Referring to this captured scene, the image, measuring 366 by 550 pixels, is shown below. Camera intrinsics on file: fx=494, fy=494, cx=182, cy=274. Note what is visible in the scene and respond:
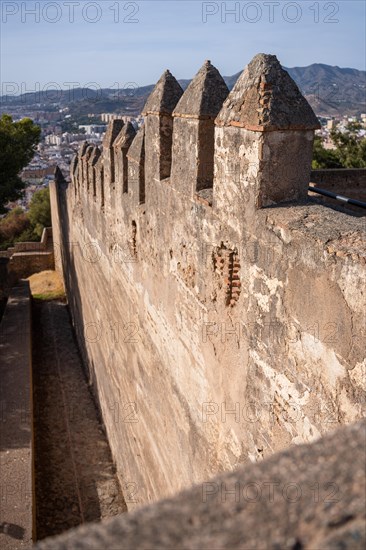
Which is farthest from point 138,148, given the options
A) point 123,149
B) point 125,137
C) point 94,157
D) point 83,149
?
point 83,149

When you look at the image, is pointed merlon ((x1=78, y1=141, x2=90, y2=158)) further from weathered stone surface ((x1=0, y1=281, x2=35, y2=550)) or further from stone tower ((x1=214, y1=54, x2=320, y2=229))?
stone tower ((x1=214, y1=54, x2=320, y2=229))

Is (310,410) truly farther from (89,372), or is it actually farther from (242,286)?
(89,372)

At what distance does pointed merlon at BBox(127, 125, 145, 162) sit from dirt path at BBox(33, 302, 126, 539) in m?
5.13

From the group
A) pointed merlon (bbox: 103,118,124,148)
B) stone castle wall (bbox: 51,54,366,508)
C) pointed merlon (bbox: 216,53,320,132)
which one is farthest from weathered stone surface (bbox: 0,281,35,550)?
pointed merlon (bbox: 216,53,320,132)

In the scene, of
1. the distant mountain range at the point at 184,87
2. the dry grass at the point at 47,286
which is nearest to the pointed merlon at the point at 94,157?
the distant mountain range at the point at 184,87

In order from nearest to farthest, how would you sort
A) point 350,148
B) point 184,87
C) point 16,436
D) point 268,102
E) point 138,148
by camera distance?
point 268,102 → point 138,148 → point 16,436 → point 184,87 → point 350,148

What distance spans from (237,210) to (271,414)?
127cm

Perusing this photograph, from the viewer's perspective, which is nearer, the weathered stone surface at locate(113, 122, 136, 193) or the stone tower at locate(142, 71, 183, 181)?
the stone tower at locate(142, 71, 183, 181)

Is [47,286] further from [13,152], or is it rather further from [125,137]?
[125,137]

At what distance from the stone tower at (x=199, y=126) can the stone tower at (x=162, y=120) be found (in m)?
0.42

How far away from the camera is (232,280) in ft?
10.9

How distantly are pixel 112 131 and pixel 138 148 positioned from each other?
131 centimetres

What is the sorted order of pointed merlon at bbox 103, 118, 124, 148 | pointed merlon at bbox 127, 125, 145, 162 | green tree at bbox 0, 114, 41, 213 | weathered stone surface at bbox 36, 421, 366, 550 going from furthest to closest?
green tree at bbox 0, 114, 41, 213 → pointed merlon at bbox 103, 118, 124, 148 → pointed merlon at bbox 127, 125, 145, 162 → weathered stone surface at bbox 36, 421, 366, 550

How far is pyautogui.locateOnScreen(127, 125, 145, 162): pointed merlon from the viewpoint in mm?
4906
